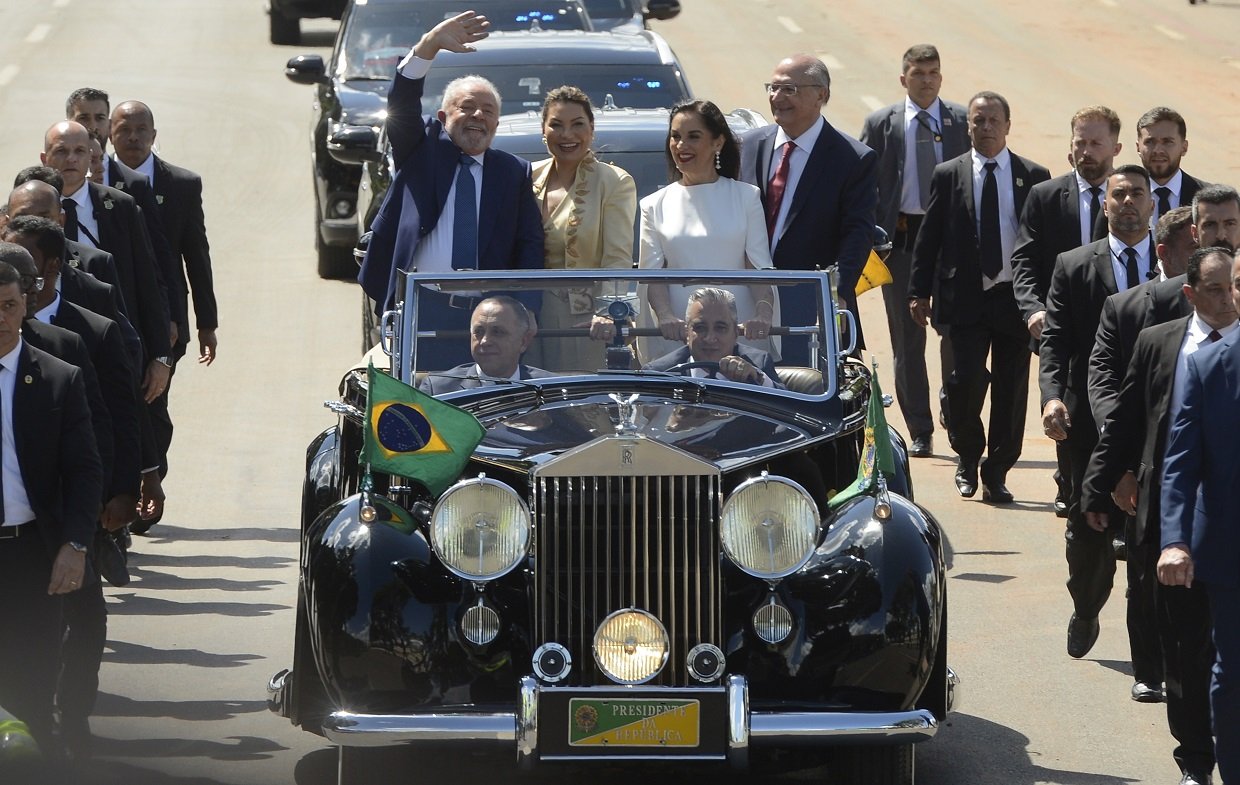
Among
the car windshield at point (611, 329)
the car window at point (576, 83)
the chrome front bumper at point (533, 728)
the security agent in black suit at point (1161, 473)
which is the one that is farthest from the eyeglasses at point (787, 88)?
the chrome front bumper at point (533, 728)

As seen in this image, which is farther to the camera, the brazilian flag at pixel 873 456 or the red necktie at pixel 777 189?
the red necktie at pixel 777 189

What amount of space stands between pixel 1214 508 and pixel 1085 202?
4.15m

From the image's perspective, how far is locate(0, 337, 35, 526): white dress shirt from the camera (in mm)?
6758

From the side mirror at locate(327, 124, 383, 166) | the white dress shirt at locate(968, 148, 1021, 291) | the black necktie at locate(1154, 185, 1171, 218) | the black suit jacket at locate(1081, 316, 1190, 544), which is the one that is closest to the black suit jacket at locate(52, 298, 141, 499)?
the black suit jacket at locate(1081, 316, 1190, 544)

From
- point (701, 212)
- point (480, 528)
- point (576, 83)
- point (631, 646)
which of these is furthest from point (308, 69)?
point (631, 646)

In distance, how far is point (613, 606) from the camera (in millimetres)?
6188

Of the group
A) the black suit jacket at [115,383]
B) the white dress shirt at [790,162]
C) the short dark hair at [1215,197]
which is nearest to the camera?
the black suit jacket at [115,383]

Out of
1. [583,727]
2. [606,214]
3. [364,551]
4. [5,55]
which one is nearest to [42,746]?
[364,551]

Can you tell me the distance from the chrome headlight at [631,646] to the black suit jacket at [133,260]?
13.8 feet

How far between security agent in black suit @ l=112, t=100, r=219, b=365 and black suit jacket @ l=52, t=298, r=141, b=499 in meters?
3.08

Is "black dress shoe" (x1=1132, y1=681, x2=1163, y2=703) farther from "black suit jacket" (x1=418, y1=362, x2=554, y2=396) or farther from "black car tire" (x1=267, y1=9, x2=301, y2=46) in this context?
"black car tire" (x1=267, y1=9, x2=301, y2=46)

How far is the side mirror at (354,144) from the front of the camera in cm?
1380

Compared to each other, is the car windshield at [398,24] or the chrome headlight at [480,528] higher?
the car windshield at [398,24]

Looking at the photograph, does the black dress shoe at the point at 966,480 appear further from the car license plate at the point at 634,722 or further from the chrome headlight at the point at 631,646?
the car license plate at the point at 634,722
